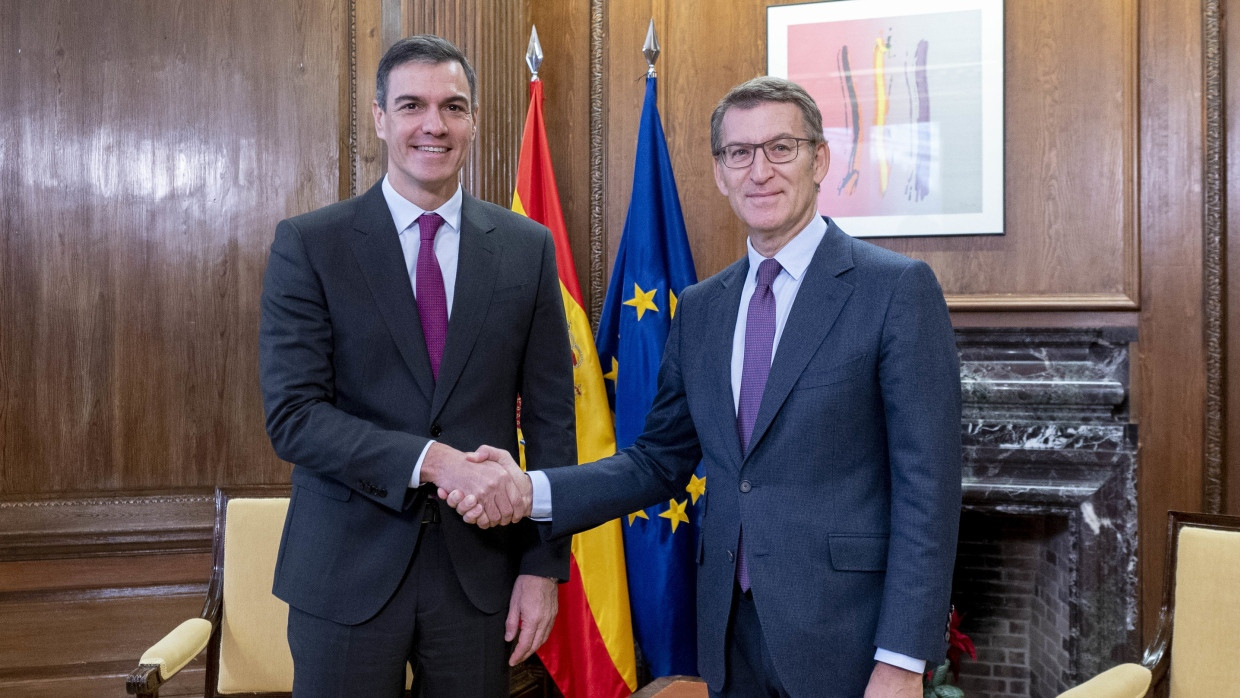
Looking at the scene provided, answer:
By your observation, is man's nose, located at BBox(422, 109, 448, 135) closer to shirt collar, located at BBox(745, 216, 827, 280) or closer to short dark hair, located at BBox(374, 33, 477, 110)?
short dark hair, located at BBox(374, 33, 477, 110)

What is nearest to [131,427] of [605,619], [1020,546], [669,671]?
[605,619]

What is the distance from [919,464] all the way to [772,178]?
0.53m

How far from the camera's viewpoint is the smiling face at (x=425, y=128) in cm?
179

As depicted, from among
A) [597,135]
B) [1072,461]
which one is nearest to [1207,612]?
[1072,461]

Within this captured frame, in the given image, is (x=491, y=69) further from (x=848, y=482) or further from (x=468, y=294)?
(x=848, y=482)

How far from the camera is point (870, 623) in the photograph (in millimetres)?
1462

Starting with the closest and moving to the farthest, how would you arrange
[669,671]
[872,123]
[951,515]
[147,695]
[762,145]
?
[951,515] < [762,145] < [147,695] < [669,671] < [872,123]

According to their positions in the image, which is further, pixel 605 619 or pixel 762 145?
pixel 605 619

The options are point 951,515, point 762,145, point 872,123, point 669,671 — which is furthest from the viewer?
point 872,123

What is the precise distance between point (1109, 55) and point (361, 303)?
9.62ft

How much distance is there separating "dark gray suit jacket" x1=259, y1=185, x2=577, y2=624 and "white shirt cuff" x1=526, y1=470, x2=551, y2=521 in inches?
1.6

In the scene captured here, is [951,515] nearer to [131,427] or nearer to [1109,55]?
[1109,55]

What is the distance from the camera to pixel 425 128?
5.86ft

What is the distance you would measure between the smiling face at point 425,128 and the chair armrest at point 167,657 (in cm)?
129
